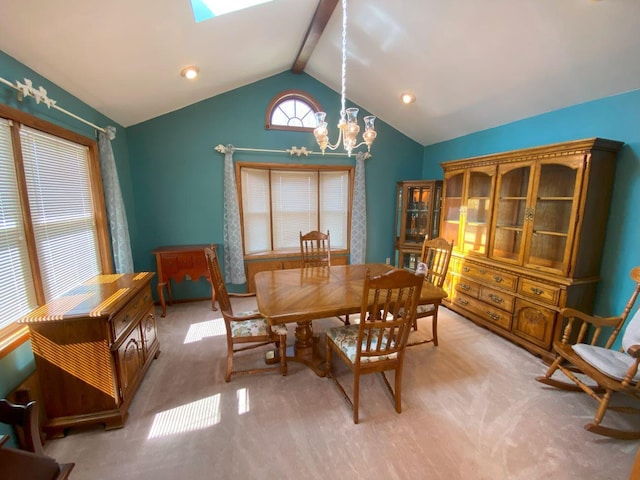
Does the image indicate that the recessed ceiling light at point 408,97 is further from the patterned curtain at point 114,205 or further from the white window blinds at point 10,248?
the white window blinds at point 10,248

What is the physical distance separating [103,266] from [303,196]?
102 inches

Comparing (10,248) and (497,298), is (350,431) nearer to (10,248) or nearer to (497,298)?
(497,298)

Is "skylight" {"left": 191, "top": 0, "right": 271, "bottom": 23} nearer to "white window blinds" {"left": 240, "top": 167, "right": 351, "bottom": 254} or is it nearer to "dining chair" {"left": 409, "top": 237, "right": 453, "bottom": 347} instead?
"white window blinds" {"left": 240, "top": 167, "right": 351, "bottom": 254}

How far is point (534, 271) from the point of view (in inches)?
99.0

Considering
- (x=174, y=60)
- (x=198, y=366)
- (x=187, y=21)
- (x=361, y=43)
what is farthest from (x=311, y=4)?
(x=198, y=366)

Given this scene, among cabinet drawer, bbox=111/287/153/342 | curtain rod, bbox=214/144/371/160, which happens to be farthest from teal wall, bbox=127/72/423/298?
cabinet drawer, bbox=111/287/153/342

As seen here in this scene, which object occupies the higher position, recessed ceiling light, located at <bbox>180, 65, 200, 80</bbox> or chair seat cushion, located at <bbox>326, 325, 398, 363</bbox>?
recessed ceiling light, located at <bbox>180, 65, 200, 80</bbox>

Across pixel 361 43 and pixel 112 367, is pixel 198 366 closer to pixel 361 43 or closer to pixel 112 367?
pixel 112 367

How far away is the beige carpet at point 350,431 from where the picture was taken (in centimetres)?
146

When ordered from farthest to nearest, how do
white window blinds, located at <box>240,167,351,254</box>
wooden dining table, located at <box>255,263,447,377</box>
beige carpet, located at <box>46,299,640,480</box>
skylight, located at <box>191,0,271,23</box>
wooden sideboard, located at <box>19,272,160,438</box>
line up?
white window blinds, located at <box>240,167,351,254</box>, skylight, located at <box>191,0,271,23</box>, wooden dining table, located at <box>255,263,447,377</box>, wooden sideboard, located at <box>19,272,160,438</box>, beige carpet, located at <box>46,299,640,480</box>

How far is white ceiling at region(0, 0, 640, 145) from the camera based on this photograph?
68.2 inches

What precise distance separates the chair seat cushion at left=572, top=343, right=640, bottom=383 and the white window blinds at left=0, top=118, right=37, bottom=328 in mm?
3643

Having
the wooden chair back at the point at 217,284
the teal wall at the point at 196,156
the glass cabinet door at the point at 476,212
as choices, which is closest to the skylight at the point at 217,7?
the teal wall at the point at 196,156

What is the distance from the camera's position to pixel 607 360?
5.87ft
